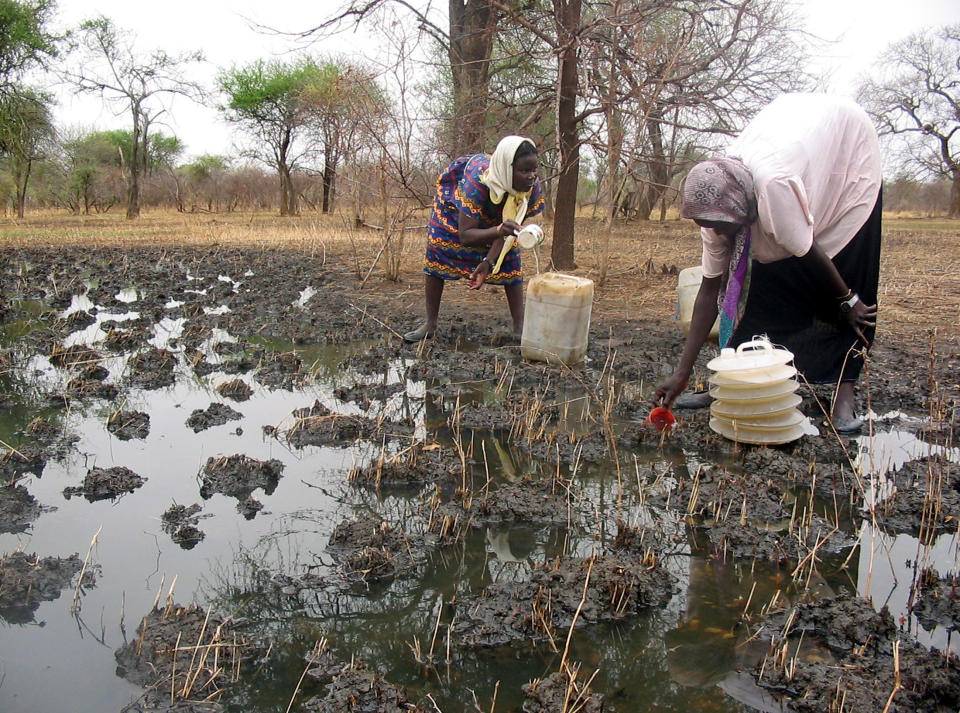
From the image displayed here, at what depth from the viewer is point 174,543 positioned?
9.54 ft

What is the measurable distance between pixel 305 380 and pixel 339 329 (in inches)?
67.7

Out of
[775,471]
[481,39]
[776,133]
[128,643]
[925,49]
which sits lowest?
Answer: [128,643]

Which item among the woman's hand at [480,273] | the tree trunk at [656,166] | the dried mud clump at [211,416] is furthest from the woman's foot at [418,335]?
the tree trunk at [656,166]

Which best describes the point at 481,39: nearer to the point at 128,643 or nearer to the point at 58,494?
the point at 58,494

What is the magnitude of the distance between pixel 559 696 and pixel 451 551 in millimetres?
931

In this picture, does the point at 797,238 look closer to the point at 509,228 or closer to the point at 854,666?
the point at 854,666

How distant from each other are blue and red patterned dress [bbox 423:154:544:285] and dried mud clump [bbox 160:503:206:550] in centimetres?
308

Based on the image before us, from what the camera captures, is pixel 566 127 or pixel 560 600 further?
pixel 566 127

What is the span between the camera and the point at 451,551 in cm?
288

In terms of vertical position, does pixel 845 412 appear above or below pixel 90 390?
above

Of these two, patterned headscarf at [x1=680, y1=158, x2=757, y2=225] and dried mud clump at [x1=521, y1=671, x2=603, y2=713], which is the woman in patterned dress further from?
dried mud clump at [x1=521, y1=671, x2=603, y2=713]

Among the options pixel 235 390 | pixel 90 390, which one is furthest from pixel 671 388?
pixel 90 390

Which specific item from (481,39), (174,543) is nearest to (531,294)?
(174,543)

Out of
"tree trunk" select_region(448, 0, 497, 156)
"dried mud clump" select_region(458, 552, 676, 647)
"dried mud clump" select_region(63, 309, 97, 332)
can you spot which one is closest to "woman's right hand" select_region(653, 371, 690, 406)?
"dried mud clump" select_region(458, 552, 676, 647)
